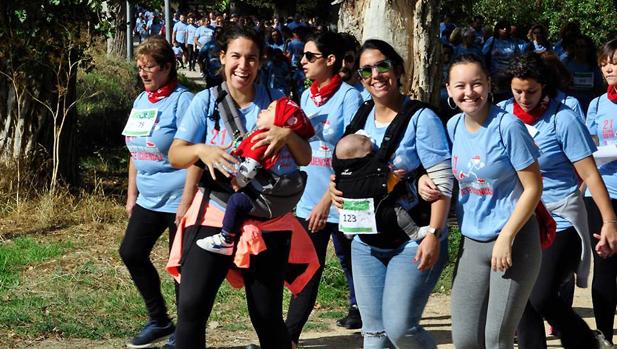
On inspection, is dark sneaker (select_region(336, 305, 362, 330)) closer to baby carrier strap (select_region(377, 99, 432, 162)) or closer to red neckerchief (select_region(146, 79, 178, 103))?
red neckerchief (select_region(146, 79, 178, 103))

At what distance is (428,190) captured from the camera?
4.82 metres

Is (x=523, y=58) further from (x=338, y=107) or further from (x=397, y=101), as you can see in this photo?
(x=338, y=107)

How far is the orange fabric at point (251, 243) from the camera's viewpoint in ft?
16.0

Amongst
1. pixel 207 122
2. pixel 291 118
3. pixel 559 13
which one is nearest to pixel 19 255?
pixel 207 122

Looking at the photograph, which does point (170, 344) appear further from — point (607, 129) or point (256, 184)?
point (607, 129)

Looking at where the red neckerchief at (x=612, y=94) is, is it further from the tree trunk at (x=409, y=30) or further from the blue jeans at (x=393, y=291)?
the tree trunk at (x=409, y=30)

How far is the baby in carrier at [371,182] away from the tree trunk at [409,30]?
167 inches

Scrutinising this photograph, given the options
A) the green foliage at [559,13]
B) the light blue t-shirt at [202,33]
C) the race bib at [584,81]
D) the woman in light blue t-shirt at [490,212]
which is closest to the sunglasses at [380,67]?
the woman in light blue t-shirt at [490,212]

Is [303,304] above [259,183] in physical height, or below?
below

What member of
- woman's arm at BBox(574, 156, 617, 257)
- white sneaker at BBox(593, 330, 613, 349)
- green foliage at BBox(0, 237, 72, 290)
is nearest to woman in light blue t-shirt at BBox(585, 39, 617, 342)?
white sneaker at BBox(593, 330, 613, 349)

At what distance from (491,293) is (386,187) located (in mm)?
633

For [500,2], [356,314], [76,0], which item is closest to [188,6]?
[500,2]

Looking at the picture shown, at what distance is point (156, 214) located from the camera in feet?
20.8

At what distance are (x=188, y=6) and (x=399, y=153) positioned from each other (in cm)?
4675
